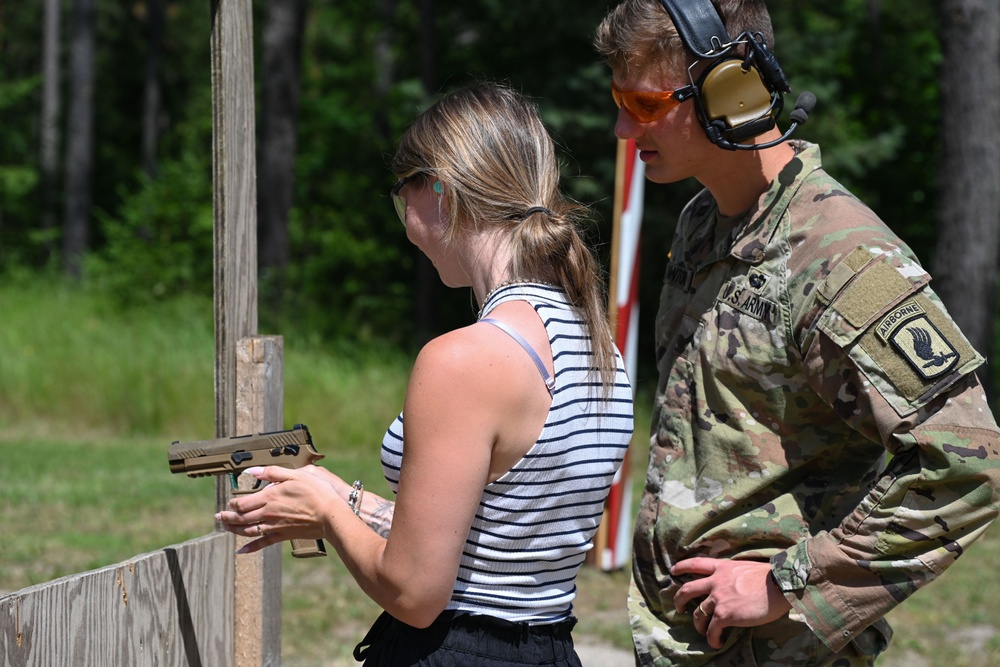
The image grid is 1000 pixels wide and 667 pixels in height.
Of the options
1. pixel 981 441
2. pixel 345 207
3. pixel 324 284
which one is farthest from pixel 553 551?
pixel 345 207

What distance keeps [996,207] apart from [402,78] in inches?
478

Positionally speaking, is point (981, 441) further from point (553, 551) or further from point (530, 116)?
point (530, 116)

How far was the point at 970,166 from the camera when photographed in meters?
9.62

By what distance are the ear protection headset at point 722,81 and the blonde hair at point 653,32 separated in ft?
0.10

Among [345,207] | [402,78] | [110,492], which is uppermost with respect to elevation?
[402,78]

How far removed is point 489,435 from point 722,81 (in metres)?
0.84

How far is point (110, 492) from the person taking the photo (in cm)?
811

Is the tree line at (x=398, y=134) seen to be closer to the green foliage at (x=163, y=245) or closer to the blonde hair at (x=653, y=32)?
the green foliage at (x=163, y=245)

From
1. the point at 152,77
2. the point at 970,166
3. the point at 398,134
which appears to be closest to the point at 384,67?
the point at 152,77

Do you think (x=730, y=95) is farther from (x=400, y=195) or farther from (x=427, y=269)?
(x=427, y=269)

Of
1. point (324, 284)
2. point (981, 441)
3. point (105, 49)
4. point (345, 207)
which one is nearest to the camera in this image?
point (981, 441)

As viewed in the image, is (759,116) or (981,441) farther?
(759,116)

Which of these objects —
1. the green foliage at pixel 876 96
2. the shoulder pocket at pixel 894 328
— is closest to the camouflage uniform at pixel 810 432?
the shoulder pocket at pixel 894 328

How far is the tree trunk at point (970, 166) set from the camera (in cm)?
941
